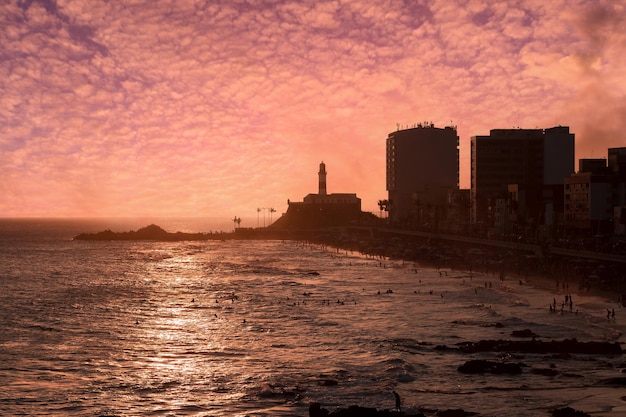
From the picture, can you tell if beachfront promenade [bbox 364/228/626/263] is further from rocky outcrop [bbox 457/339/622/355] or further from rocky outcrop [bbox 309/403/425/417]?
rocky outcrop [bbox 309/403/425/417]

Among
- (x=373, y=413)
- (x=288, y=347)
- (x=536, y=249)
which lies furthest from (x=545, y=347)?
(x=536, y=249)

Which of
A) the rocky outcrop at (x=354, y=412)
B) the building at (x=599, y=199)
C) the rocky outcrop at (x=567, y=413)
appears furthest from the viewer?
the building at (x=599, y=199)

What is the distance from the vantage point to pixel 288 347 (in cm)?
5725

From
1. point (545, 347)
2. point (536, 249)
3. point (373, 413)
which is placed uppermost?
point (536, 249)

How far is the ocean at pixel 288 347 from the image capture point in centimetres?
4091

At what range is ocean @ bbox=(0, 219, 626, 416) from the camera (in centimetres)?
4091

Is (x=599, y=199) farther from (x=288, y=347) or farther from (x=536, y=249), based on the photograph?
(x=288, y=347)

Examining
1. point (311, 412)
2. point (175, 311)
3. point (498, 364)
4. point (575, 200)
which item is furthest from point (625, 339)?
point (575, 200)

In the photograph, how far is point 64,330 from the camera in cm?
6756

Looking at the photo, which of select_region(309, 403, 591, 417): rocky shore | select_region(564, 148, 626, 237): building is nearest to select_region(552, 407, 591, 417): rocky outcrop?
select_region(309, 403, 591, 417): rocky shore

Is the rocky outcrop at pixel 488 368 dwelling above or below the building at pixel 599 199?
below

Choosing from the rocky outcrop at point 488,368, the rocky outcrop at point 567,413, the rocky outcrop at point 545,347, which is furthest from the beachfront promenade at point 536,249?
the rocky outcrop at point 567,413

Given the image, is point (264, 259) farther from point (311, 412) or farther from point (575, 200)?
point (311, 412)

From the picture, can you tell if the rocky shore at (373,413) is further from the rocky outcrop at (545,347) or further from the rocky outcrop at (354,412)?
the rocky outcrop at (545,347)
